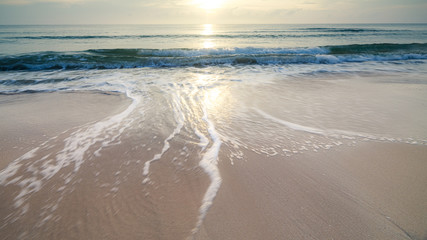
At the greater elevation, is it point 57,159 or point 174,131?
point 174,131

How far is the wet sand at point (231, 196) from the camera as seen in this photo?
5.50 ft

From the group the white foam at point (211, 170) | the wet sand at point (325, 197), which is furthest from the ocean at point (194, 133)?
the wet sand at point (325, 197)

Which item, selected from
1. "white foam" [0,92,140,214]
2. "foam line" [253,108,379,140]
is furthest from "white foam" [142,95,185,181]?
"foam line" [253,108,379,140]

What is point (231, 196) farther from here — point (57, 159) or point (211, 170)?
point (57, 159)

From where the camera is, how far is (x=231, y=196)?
80.7 inches

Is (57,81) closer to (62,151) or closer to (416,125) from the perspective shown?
(62,151)

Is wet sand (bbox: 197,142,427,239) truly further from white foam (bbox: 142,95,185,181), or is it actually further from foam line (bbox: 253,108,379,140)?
white foam (bbox: 142,95,185,181)

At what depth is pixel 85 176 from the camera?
237 centimetres

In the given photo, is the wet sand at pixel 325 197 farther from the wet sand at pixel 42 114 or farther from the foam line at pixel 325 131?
the wet sand at pixel 42 114

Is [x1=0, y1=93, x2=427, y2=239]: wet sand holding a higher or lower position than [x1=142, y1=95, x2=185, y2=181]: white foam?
lower

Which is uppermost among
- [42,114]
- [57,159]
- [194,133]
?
[42,114]

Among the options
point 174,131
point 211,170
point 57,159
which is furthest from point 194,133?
point 57,159

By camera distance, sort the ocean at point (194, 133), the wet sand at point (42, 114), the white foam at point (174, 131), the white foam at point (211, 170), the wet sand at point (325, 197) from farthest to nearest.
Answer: the wet sand at point (42, 114), the white foam at point (174, 131), the ocean at point (194, 133), the white foam at point (211, 170), the wet sand at point (325, 197)

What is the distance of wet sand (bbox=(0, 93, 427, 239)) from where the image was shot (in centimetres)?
168
